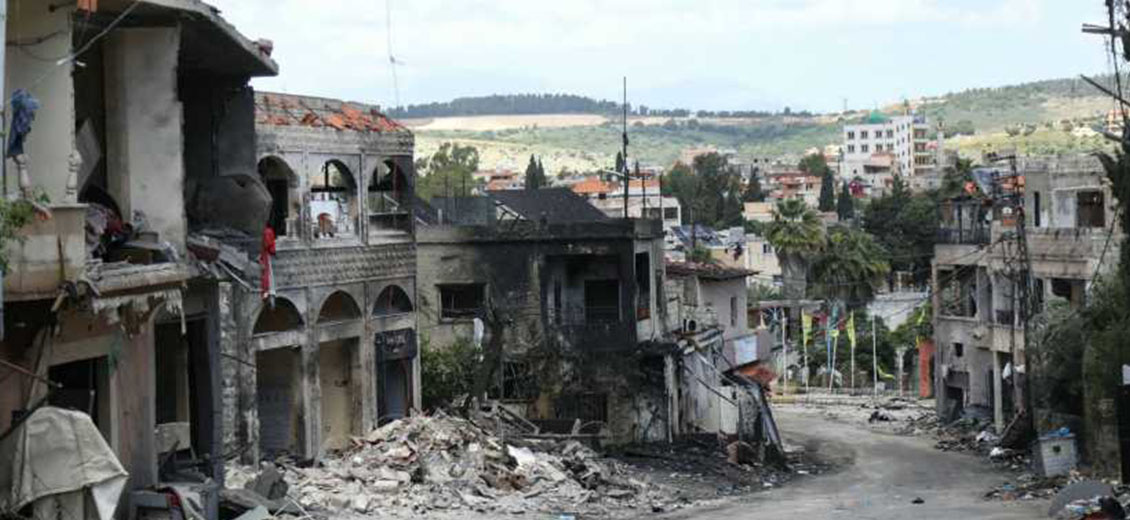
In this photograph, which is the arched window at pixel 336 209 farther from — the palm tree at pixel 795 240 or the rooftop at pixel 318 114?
the palm tree at pixel 795 240

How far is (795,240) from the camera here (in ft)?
308

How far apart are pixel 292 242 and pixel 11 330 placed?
61.8ft

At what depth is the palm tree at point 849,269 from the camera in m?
94.5

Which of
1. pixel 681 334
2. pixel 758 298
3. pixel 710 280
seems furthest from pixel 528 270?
pixel 758 298

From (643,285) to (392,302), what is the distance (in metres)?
7.93

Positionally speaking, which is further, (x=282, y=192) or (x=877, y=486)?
(x=877, y=486)

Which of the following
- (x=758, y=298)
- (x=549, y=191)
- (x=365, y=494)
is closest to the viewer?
(x=365, y=494)

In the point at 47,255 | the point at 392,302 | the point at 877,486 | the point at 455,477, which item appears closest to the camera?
the point at 47,255

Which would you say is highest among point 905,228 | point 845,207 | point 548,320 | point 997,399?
point 845,207

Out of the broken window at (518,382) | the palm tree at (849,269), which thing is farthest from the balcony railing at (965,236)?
the palm tree at (849,269)

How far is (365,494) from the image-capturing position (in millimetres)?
26797

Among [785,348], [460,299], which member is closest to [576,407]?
[460,299]

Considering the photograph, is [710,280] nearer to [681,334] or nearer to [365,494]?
[681,334]

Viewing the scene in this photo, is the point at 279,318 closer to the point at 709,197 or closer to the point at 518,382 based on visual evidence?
the point at 518,382
